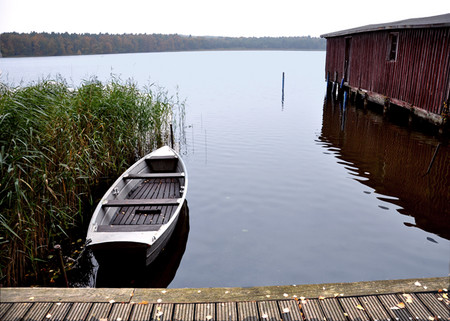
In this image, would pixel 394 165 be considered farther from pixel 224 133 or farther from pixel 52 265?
pixel 52 265

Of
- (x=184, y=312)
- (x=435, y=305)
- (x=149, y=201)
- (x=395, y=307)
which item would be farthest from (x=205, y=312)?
(x=149, y=201)

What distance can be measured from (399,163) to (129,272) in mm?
9144

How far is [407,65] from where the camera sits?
617 inches

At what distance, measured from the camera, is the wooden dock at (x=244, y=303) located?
3451 millimetres

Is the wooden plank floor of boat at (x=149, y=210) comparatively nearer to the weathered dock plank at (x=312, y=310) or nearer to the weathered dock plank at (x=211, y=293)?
the weathered dock plank at (x=211, y=293)

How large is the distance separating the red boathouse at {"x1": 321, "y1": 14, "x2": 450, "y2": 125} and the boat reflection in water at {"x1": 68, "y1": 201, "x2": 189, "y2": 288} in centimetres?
1125

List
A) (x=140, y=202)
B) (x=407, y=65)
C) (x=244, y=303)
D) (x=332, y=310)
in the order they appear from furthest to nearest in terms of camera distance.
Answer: (x=407, y=65)
(x=140, y=202)
(x=244, y=303)
(x=332, y=310)

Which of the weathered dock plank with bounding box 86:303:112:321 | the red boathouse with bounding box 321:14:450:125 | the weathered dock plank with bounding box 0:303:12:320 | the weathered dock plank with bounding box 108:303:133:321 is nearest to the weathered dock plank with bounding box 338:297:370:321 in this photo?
the weathered dock plank with bounding box 108:303:133:321

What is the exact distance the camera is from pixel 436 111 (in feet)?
44.0

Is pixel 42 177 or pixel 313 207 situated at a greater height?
pixel 42 177

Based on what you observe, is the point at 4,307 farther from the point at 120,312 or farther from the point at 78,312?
the point at 120,312

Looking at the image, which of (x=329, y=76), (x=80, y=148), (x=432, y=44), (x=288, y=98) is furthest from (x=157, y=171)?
(x=329, y=76)

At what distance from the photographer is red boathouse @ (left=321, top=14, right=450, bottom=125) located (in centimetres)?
1316

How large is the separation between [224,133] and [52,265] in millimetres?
11502
